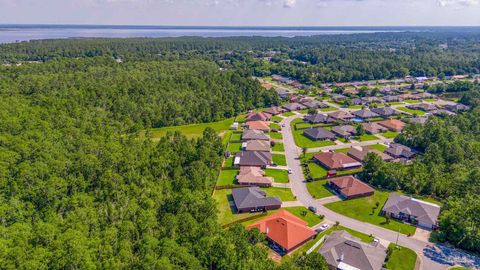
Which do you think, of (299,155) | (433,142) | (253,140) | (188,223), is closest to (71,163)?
(188,223)

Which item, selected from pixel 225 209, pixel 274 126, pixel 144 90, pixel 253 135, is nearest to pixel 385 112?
pixel 274 126

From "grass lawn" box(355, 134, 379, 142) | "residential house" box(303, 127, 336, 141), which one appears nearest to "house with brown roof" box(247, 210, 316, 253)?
"residential house" box(303, 127, 336, 141)

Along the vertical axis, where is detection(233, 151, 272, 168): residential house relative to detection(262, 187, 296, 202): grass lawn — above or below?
above

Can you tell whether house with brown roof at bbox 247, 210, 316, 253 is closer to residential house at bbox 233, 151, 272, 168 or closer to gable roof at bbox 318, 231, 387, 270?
gable roof at bbox 318, 231, 387, 270

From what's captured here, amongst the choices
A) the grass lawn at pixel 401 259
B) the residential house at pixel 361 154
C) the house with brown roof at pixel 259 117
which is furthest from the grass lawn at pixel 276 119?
the grass lawn at pixel 401 259

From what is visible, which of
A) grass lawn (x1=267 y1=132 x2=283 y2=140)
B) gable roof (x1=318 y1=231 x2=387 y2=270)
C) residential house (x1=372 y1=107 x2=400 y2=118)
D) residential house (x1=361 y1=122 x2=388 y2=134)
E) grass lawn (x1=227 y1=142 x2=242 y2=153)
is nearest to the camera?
gable roof (x1=318 y1=231 x2=387 y2=270)

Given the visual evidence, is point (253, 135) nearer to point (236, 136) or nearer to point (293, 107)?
point (236, 136)
